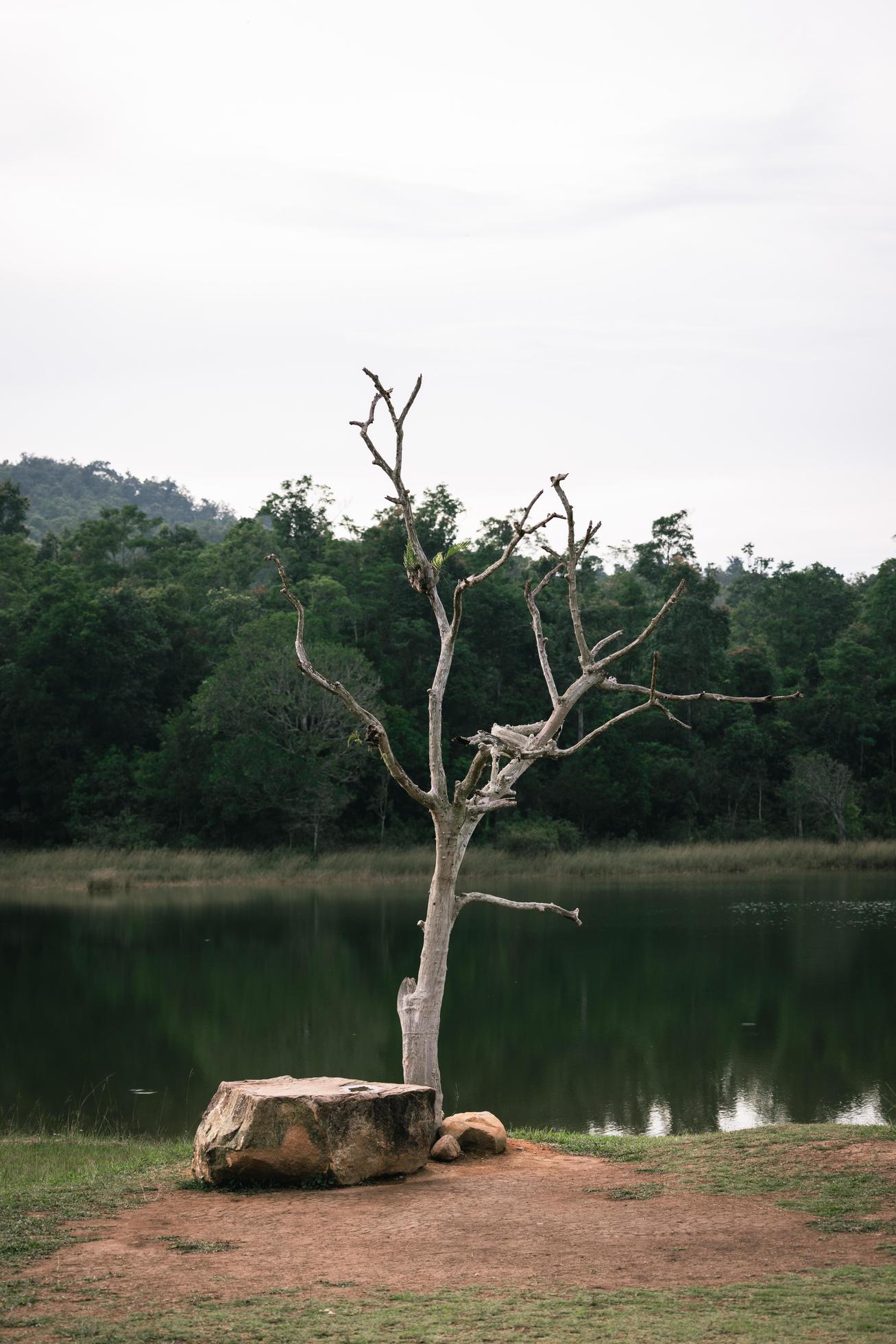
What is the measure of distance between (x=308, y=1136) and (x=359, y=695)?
3249 centimetres

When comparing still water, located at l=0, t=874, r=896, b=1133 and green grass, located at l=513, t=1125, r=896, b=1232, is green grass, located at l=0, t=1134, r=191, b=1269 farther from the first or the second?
green grass, located at l=513, t=1125, r=896, b=1232

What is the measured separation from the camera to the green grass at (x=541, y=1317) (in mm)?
5254

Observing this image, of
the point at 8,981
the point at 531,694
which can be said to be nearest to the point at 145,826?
the point at 531,694

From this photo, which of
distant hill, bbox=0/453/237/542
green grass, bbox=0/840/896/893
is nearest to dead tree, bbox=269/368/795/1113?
green grass, bbox=0/840/896/893

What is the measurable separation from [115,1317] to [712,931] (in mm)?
23414

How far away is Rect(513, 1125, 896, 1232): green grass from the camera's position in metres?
7.70

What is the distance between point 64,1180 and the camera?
30.2 feet

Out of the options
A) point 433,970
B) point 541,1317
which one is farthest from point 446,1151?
point 541,1317

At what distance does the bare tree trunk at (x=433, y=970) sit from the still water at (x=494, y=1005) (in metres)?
3.81

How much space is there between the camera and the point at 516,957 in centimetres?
2533

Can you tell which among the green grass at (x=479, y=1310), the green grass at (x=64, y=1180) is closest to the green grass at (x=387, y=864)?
the green grass at (x=64, y=1180)

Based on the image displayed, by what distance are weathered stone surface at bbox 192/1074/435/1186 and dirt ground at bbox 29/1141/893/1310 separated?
0.15m

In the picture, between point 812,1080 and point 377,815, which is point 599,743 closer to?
point 377,815

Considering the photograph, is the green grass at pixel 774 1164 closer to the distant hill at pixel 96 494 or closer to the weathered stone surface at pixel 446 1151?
the weathered stone surface at pixel 446 1151
